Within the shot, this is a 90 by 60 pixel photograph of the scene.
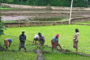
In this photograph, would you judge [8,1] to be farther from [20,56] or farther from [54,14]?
[20,56]

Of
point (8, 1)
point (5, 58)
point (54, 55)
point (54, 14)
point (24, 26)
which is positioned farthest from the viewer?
point (8, 1)

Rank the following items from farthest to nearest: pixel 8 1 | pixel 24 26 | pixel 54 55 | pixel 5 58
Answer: pixel 8 1 → pixel 24 26 → pixel 54 55 → pixel 5 58

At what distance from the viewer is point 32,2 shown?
2517 inches

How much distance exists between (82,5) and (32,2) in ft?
49.6

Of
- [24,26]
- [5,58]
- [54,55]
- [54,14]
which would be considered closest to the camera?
[5,58]

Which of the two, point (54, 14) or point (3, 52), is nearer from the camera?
point (3, 52)

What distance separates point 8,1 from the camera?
65.5m

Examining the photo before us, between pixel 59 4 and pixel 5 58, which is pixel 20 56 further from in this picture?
pixel 59 4

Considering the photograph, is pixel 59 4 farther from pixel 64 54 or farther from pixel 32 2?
pixel 64 54

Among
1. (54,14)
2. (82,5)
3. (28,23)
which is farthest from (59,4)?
(28,23)

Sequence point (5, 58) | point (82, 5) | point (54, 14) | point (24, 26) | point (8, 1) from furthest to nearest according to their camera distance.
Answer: point (8, 1) < point (82, 5) < point (54, 14) < point (24, 26) < point (5, 58)

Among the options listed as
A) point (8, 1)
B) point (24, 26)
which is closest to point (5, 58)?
point (24, 26)

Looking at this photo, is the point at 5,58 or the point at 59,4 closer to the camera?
the point at 5,58

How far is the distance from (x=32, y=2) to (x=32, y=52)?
5395 cm
